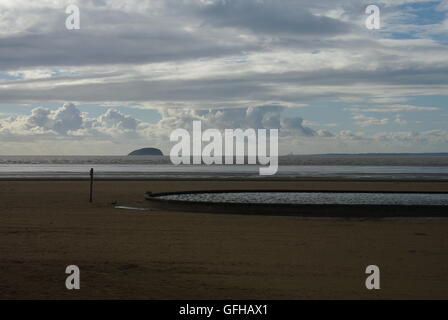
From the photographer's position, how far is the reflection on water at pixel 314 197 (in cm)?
2491

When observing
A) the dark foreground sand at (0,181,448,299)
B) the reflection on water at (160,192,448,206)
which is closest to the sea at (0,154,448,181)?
the reflection on water at (160,192,448,206)

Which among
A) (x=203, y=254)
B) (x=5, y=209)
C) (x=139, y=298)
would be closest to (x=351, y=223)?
(x=203, y=254)

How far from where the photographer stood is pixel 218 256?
491 inches

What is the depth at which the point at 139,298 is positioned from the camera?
8.91 metres

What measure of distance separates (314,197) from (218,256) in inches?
602

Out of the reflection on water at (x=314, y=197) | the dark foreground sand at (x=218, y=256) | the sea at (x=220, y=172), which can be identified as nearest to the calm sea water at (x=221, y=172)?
the sea at (x=220, y=172)

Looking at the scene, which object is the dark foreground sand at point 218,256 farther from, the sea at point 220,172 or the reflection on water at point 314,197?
the sea at point 220,172

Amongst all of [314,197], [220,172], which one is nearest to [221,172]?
[220,172]

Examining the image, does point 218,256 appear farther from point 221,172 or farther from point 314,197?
point 221,172

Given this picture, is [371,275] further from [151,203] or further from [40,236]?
[151,203]
